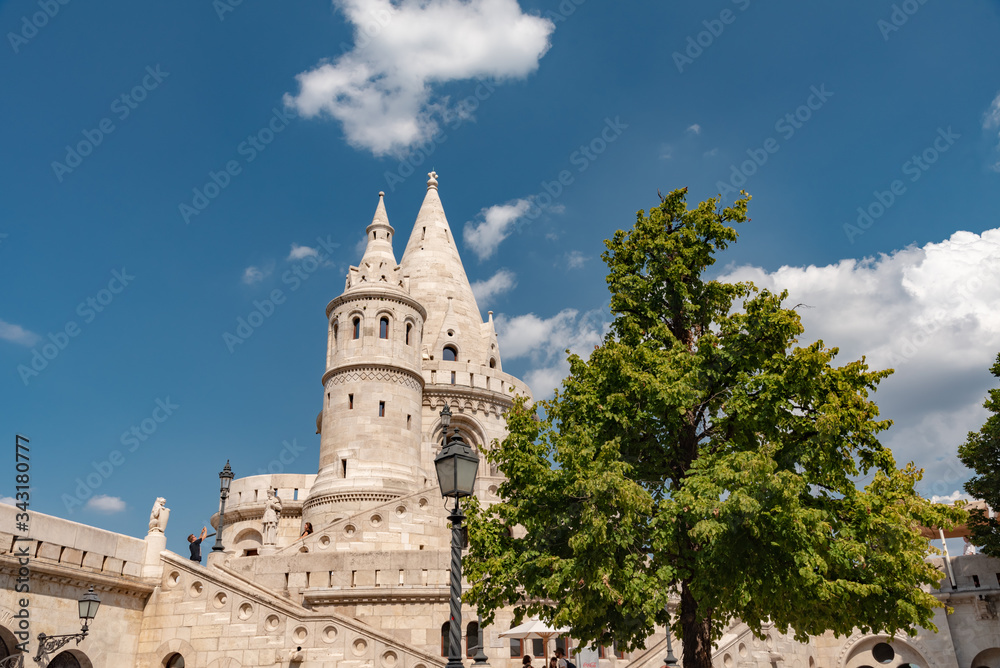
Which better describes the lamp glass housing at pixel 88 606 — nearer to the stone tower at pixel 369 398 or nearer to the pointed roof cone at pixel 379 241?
the stone tower at pixel 369 398

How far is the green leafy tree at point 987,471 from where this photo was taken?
1994 centimetres

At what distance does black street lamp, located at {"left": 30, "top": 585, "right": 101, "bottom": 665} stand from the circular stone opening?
20.7m

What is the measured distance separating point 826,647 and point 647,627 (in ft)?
42.1

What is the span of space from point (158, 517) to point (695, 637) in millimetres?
12763

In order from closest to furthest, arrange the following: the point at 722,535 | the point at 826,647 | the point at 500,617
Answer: the point at 722,535
the point at 500,617
the point at 826,647

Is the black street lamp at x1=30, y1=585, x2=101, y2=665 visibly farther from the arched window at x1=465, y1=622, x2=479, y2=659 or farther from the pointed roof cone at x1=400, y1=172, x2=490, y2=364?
the pointed roof cone at x1=400, y1=172, x2=490, y2=364

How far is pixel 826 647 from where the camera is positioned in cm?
2227

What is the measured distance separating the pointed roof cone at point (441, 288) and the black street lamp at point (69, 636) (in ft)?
85.4

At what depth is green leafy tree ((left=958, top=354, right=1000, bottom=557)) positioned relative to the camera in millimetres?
19938

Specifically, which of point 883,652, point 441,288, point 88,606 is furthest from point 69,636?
point 441,288

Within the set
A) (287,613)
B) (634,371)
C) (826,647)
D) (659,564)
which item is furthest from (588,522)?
(826,647)

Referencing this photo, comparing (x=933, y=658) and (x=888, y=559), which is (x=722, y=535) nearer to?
(x=888, y=559)

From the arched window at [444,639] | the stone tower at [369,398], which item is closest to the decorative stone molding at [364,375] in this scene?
the stone tower at [369,398]

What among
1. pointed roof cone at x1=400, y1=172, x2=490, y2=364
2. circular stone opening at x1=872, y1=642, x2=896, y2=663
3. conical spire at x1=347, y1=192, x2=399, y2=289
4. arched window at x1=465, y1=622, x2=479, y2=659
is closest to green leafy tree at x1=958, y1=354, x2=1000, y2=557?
circular stone opening at x1=872, y1=642, x2=896, y2=663
